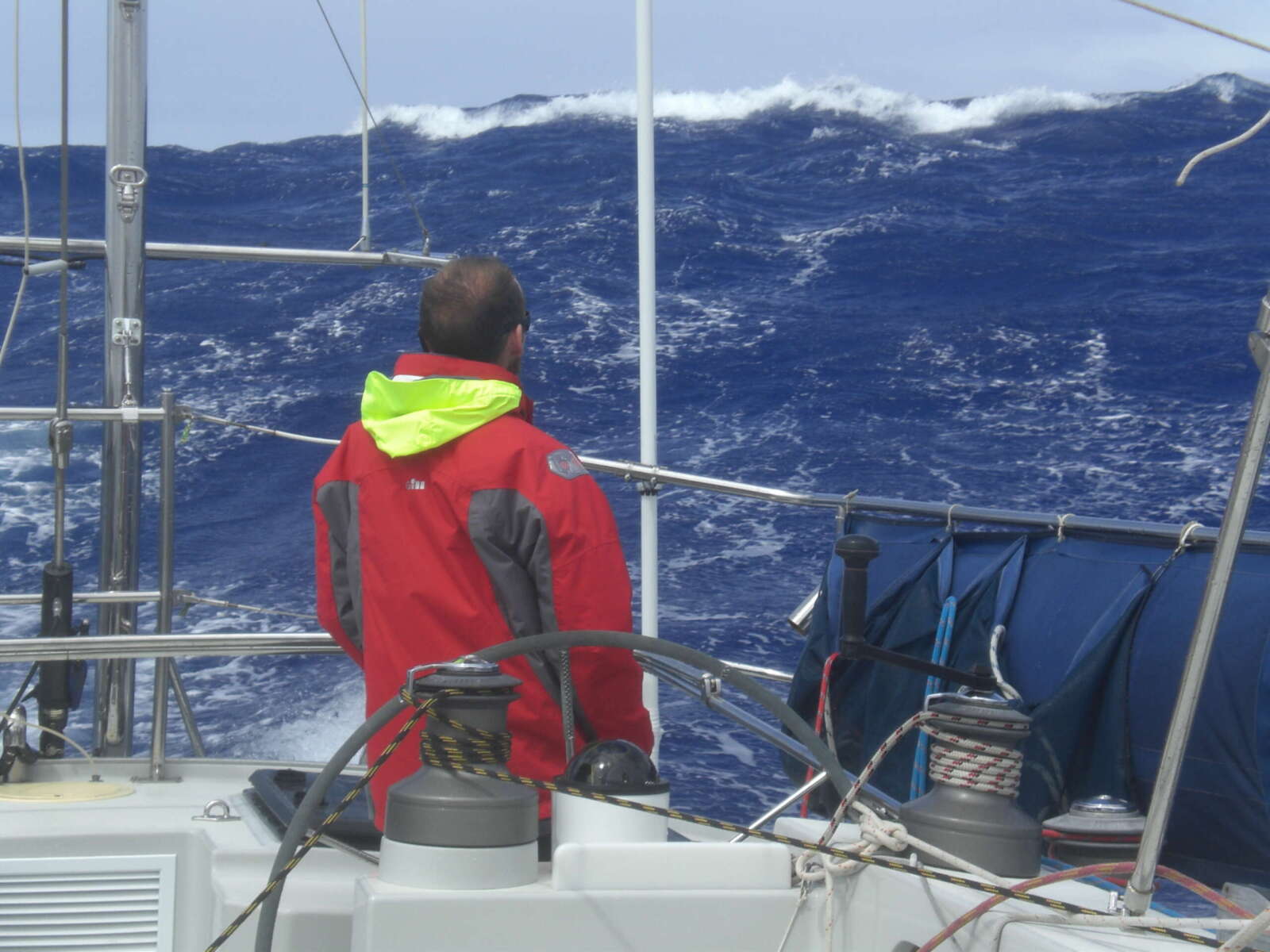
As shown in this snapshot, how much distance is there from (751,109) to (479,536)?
21040mm

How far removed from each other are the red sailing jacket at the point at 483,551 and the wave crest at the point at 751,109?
19077 mm

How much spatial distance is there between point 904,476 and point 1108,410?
217cm

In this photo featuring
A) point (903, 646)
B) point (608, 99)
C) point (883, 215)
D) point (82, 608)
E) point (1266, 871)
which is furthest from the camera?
point (608, 99)

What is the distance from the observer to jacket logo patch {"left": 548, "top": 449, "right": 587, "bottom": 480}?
1790 millimetres

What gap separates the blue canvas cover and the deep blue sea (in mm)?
2037

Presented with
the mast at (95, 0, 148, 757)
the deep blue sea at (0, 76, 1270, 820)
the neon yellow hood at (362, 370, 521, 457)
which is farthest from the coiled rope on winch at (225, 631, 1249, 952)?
the deep blue sea at (0, 76, 1270, 820)

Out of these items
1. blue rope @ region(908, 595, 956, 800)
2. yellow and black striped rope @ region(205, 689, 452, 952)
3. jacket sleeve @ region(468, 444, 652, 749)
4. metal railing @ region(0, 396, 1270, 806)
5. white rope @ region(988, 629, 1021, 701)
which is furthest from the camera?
blue rope @ region(908, 595, 956, 800)

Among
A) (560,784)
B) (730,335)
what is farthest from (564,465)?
(730,335)

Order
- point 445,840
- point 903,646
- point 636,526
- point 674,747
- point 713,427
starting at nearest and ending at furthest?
1. point 445,840
2. point 903,646
3. point 674,747
4. point 636,526
5. point 713,427

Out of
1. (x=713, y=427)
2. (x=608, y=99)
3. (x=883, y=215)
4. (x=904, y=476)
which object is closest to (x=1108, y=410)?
(x=904, y=476)

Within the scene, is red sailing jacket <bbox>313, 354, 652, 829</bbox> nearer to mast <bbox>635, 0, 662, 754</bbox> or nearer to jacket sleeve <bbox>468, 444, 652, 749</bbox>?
jacket sleeve <bbox>468, 444, 652, 749</bbox>

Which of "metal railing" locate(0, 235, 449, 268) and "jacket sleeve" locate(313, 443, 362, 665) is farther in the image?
"metal railing" locate(0, 235, 449, 268)

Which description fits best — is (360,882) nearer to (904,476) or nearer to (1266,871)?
(1266,871)

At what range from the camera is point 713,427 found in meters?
10.2
